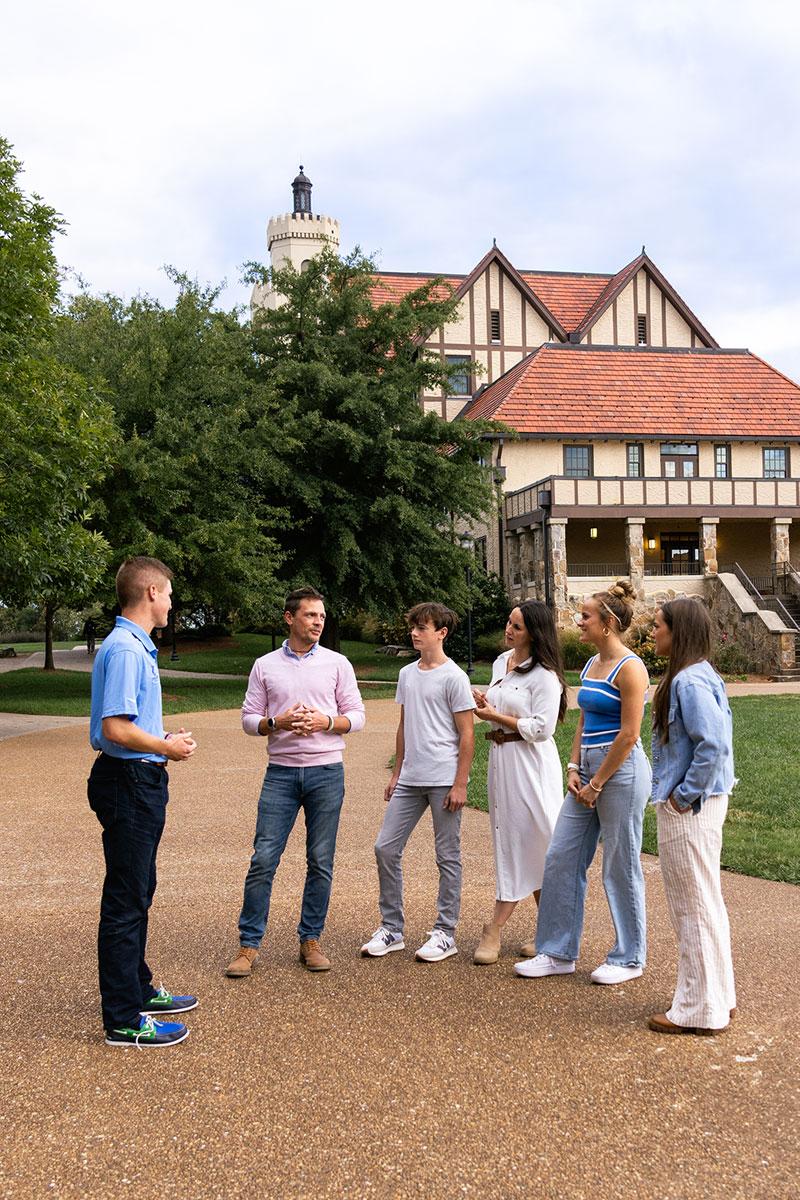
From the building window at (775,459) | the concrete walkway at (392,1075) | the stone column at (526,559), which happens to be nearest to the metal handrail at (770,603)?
the building window at (775,459)

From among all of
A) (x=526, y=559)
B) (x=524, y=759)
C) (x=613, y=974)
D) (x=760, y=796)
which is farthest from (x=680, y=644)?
(x=526, y=559)

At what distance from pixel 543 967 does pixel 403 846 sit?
98cm

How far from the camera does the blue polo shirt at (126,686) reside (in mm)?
4578

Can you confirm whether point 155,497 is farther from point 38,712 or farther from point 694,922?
point 694,922

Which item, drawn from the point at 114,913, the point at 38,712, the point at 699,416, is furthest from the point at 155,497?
the point at 699,416

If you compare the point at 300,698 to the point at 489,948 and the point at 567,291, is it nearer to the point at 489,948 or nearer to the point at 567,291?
the point at 489,948

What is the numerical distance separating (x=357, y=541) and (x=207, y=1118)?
86.6ft

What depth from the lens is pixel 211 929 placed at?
634cm

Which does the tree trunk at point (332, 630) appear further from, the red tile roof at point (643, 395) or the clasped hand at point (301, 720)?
the clasped hand at point (301, 720)

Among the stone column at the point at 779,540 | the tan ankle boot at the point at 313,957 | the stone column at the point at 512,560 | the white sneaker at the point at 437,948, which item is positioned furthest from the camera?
the stone column at the point at 512,560

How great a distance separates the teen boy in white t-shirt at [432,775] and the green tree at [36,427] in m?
9.71

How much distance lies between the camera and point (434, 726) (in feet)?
19.4

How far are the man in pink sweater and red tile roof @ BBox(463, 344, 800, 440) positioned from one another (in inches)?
1186

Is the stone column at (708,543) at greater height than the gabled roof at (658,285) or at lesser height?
lesser
